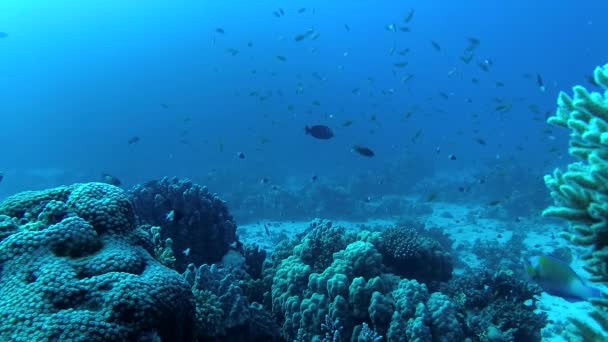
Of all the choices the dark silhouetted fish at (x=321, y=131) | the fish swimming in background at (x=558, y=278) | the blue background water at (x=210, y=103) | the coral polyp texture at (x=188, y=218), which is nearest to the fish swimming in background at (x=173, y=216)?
the coral polyp texture at (x=188, y=218)

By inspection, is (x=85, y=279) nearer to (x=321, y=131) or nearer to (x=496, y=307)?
(x=496, y=307)

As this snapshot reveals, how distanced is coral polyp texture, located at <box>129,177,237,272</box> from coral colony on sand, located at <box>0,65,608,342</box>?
1.1 inches

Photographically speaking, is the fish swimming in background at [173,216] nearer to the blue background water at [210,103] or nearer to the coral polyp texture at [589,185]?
the coral polyp texture at [589,185]

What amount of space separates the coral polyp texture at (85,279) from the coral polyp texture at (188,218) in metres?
3.66

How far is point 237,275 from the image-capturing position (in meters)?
6.98

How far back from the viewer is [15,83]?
94500mm

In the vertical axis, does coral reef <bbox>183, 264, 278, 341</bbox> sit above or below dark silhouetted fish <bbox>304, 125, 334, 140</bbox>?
below

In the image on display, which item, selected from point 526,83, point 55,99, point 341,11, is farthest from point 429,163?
point 526,83

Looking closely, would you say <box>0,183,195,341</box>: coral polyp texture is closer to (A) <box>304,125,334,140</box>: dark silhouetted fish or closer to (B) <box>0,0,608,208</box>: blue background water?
(A) <box>304,125,334,140</box>: dark silhouetted fish

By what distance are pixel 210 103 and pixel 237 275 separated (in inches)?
2068

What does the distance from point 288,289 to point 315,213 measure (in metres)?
15.5

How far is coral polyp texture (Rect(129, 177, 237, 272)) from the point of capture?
8133mm

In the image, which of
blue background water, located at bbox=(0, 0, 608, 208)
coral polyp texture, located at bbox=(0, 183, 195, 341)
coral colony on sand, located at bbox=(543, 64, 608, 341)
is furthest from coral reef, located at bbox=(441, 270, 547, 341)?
blue background water, located at bbox=(0, 0, 608, 208)

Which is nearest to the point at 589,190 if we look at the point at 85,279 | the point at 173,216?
the point at 85,279
